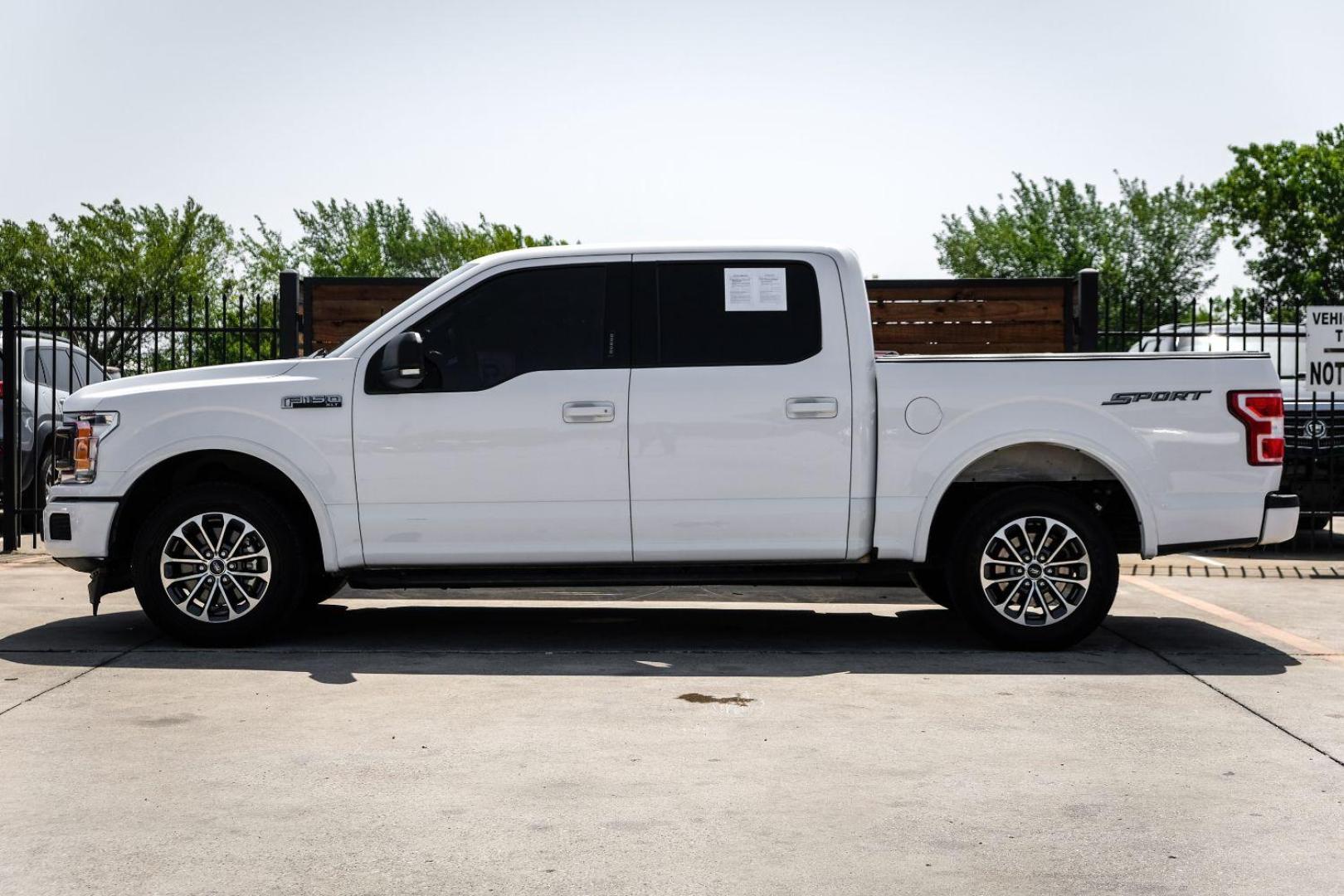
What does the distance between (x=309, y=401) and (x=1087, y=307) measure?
735 centimetres

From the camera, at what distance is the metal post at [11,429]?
12828mm

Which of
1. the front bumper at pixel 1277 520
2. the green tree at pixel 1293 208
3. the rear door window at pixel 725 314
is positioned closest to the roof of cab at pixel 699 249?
the rear door window at pixel 725 314

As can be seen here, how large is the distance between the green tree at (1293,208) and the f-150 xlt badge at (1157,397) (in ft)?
150

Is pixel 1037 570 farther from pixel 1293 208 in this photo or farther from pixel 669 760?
pixel 1293 208

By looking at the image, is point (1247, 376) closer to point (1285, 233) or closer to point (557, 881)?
point (557, 881)

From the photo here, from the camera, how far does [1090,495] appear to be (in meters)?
8.43

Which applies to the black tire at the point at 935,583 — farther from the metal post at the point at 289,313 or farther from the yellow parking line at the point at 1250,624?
the metal post at the point at 289,313

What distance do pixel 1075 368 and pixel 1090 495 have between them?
0.90 m

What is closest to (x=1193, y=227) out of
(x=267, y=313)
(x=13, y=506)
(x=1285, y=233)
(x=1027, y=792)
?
(x=1285, y=233)

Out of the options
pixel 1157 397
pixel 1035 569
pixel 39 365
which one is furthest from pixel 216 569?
pixel 39 365

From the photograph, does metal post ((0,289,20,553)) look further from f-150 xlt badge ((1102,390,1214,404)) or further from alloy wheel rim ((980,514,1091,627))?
f-150 xlt badge ((1102,390,1214,404))

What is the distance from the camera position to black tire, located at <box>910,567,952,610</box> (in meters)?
8.16

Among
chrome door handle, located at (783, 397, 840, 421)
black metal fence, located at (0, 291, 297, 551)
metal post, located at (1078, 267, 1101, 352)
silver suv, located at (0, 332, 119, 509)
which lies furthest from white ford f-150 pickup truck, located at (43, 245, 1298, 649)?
silver suv, located at (0, 332, 119, 509)

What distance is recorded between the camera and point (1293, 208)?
51.3 meters
